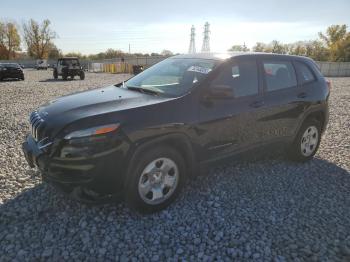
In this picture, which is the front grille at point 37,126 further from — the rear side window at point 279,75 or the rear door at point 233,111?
the rear side window at point 279,75

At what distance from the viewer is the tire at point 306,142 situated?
4.74 m

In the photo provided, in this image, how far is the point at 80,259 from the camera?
102 inches

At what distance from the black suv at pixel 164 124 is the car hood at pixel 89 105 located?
1 cm

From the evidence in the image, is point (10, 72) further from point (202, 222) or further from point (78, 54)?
point (78, 54)

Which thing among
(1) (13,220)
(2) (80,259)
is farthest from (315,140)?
(1) (13,220)

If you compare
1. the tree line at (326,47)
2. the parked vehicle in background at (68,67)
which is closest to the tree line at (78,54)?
the tree line at (326,47)

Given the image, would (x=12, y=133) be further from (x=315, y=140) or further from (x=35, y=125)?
(x=315, y=140)

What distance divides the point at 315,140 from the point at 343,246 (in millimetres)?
2444

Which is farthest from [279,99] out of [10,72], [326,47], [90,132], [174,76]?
[326,47]

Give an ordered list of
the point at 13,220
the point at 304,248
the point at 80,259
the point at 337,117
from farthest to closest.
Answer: the point at 337,117, the point at 13,220, the point at 304,248, the point at 80,259

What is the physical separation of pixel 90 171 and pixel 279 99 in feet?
9.33

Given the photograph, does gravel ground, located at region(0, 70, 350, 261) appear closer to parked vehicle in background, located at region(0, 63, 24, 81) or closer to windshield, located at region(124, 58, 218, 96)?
windshield, located at region(124, 58, 218, 96)

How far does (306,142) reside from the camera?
489 cm

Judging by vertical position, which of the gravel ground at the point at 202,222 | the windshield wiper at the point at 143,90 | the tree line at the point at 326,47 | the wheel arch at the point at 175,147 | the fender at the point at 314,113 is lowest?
the gravel ground at the point at 202,222
